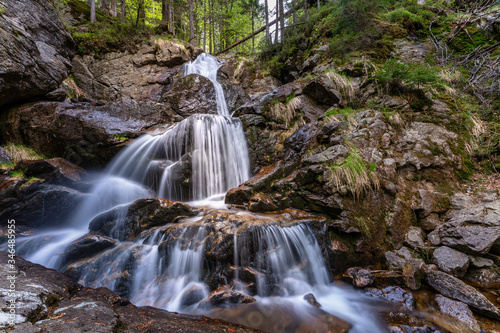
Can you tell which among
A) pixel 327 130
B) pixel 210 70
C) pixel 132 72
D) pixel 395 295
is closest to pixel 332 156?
pixel 327 130

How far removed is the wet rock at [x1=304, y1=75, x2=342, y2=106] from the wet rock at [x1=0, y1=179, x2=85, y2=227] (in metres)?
8.76

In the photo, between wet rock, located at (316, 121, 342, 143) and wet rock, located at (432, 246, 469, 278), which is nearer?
wet rock, located at (432, 246, 469, 278)

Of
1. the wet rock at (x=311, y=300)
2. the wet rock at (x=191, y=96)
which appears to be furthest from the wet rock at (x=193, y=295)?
the wet rock at (x=191, y=96)

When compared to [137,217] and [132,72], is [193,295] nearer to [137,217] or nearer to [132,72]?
[137,217]

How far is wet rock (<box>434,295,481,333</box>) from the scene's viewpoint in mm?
2766

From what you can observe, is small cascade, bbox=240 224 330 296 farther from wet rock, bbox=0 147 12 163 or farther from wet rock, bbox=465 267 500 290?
wet rock, bbox=0 147 12 163

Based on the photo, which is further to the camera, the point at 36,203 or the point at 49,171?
the point at 49,171

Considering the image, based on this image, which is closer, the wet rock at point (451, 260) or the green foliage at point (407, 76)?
the wet rock at point (451, 260)

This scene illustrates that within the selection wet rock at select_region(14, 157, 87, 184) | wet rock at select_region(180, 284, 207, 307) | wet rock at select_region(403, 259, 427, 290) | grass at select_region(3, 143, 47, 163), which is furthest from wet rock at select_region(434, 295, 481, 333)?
grass at select_region(3, 143, 47, 163)

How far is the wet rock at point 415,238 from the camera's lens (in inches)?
166

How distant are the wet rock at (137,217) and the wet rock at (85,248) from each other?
0.44m

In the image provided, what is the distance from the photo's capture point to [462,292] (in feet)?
10.4

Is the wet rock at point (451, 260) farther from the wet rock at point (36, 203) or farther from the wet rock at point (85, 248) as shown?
the wet rock at point (36, 203)

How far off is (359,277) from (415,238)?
1.62 meters
